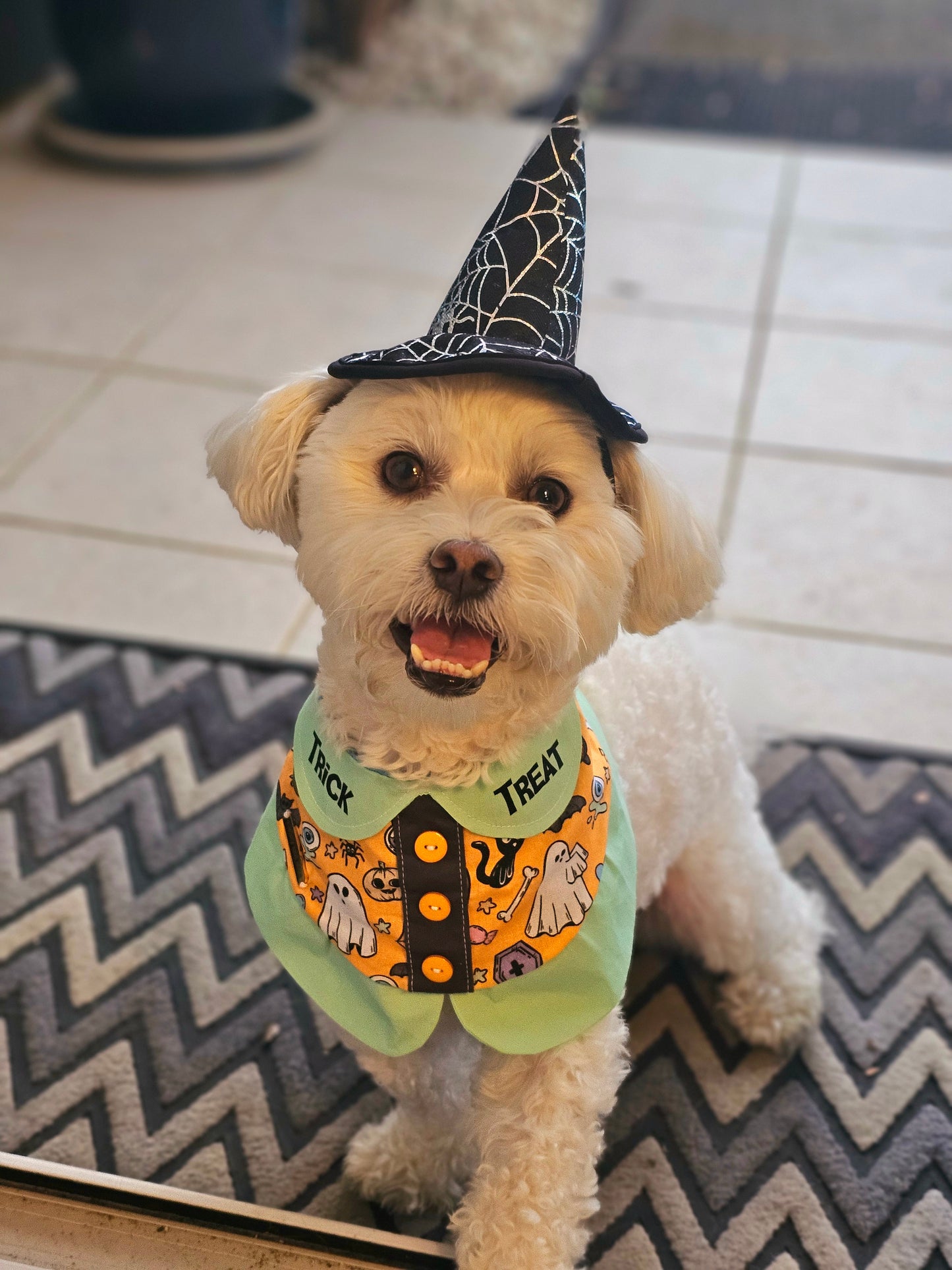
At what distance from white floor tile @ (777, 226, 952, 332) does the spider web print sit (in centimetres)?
221

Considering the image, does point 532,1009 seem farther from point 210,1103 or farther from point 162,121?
point 162,121

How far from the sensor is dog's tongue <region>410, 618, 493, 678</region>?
876mm

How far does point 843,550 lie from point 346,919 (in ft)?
4.88

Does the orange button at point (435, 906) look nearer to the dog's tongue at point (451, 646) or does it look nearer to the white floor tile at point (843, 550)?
the dog's tongue at point (451, 646)

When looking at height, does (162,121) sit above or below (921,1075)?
above

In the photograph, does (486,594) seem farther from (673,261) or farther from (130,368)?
(673,261)

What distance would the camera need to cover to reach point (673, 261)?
319cm

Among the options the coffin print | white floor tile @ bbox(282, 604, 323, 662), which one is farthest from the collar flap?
white floor tile @ bbox(282, 604, 323, 662)

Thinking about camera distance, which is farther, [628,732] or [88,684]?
[88,684]

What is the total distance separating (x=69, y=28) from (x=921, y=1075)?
340 cm

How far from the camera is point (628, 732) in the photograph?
1.15 meters

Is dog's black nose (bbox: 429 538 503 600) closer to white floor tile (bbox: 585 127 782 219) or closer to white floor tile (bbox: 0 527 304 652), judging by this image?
white floor tile (bbox: 0 527 304 652)

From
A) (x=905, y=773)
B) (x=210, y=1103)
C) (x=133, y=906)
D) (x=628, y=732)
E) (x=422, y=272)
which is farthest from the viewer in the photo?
(x=422, y=272)

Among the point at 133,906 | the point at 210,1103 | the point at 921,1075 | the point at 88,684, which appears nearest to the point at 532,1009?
the point at 210,1103
